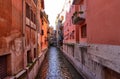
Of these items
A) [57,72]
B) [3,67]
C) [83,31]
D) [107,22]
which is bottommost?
[57,72]

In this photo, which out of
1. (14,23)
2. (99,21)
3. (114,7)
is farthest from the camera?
(99,21)

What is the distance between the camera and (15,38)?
10.2m

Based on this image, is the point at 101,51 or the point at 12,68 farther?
the point at 101,51

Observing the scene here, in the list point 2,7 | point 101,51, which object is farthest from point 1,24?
point 101,51

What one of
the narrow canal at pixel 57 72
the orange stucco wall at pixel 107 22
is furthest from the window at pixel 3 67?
the narrow canal at pixel 57 72

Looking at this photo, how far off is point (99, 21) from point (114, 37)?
8.36 ft

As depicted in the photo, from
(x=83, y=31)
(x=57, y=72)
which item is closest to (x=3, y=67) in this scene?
(x=57, y=72)

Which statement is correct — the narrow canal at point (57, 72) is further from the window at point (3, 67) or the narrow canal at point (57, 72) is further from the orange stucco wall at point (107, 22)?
the window at point (3, 67)

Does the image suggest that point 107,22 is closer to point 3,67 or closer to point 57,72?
point 3,67

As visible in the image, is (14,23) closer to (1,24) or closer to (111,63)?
(1,24)

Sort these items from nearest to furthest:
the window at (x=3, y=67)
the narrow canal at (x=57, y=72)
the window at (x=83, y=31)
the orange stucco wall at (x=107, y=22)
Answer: the orange stucco wall at (x=107, y=22) < the window at (x=3, y=67) < the narrow canal at (x=57, y=72) < the window at (x=83, y=31)

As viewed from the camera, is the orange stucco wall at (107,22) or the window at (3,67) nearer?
the orange stucco wall at (107,22)

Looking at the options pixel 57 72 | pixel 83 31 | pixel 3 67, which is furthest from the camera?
pixel 83 31

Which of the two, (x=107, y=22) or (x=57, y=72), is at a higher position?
(x=107, y=22)
